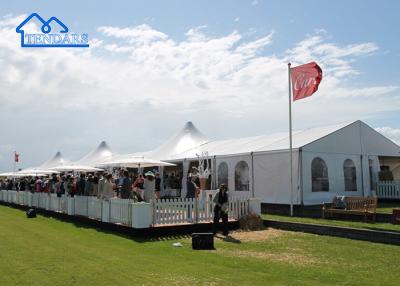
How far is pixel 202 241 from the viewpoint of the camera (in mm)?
10039

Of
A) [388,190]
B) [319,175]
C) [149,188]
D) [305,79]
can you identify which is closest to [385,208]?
[319,175]

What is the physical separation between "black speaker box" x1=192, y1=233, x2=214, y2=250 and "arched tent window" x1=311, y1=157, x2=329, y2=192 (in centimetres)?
828

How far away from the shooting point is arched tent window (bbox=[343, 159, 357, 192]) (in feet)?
60.8

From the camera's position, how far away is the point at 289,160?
56.7 ft

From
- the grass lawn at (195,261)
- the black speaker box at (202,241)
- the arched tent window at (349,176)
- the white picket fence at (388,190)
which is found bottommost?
the grass lawn at (195,261)

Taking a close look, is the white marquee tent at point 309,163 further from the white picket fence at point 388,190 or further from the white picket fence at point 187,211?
the white picket fence at point 187,211

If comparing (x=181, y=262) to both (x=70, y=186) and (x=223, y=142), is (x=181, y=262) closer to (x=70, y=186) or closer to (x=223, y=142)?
(x=70, y=186)

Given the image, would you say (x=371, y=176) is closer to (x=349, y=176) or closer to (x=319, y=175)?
(x=349, y=176)

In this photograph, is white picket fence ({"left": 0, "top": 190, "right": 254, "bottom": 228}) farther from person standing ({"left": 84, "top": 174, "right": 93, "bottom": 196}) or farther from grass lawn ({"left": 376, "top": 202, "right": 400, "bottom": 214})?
grass lawn ({"left": 376, "top": 202, "right": 400, "bottom": 214})

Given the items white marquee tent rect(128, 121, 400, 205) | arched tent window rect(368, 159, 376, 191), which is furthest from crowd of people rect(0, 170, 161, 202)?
arched tent window rect(368, 159, 376, 191)

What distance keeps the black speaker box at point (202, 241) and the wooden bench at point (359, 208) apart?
575cm

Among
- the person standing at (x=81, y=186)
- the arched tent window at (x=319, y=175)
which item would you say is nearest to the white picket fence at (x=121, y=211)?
the person standing at (x=81, y=186)

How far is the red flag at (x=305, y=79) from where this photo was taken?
15336 mm

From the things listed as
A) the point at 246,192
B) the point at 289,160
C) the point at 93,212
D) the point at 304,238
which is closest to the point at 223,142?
the point at 246,192
